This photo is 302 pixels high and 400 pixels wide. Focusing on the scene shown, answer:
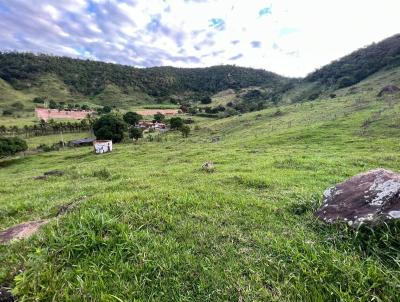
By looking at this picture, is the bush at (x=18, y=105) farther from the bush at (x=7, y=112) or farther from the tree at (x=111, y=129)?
the tree at (x=111, y=129)

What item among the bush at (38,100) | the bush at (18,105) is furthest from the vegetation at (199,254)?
the bush at (38,100)

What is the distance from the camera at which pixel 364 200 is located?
223 inches

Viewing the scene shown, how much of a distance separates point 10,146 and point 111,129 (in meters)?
22.4

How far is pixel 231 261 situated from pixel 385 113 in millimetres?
44154

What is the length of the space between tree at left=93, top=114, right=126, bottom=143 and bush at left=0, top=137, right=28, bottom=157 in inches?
682

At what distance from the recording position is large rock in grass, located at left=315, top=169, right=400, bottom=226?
513 cm

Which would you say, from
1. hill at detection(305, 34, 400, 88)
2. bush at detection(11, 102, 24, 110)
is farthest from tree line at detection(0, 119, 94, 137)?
hill at detection(305, 34, 400, 88)

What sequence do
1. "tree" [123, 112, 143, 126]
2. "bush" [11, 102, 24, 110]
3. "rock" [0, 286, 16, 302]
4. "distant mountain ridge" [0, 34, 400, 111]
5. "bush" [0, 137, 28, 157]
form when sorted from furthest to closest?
1. "bush" [11, 102, 24, 110]
2. "distant mountain ridge" [0, 34, 400, 111]
3. "tree" [123, 112, 143, 126]
4. "bush" [0, 137, 28, 157]
5. "rock" [0, 286, 16, 302]

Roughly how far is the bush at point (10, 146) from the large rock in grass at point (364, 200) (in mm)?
62860

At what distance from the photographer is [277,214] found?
6.72 m

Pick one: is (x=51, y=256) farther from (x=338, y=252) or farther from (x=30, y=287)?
(x=338, y=252)

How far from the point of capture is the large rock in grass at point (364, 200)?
16.8ft

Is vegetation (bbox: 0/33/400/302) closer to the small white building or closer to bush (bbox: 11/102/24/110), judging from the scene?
the small white building

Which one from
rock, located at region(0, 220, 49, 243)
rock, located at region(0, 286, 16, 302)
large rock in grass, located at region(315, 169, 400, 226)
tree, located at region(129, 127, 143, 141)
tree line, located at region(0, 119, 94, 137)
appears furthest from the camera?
tree line, located at region(0, 119, 94, 137)
